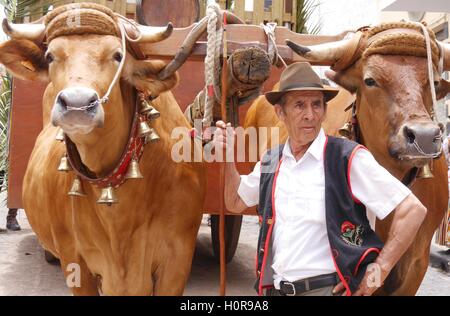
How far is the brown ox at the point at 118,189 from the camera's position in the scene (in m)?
2.79

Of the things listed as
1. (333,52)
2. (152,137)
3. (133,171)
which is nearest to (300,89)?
(333,52)

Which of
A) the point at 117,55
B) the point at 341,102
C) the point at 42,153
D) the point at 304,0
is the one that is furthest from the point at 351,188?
the point at 304,0

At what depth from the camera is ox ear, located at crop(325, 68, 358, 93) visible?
318 cm

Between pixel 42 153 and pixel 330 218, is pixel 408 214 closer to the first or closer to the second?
pixel 330 218

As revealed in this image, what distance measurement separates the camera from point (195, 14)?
16.2ft

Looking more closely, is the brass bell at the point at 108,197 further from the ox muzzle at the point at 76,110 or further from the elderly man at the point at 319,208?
the elderly man at the point at 319,208

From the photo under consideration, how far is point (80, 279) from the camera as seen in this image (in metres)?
3.49

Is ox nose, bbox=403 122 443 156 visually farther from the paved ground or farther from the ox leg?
the paved ground

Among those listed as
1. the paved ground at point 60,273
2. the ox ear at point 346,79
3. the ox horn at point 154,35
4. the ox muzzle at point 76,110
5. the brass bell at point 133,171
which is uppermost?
the ox horn at point 154,35

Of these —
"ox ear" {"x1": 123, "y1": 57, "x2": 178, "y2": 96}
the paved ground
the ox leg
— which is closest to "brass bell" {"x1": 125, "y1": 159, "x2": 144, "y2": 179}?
"ox ear" {"x1": 123, "y1": 57, "x2": 178, "y2": 96}

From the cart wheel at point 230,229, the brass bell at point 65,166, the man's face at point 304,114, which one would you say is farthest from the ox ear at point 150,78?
the cart wheel at point 230,229

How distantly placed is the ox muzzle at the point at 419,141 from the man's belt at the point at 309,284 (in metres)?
0.72

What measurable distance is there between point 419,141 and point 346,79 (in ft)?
2.49

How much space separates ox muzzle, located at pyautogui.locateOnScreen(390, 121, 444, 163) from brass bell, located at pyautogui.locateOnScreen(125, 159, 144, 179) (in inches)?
52.8
